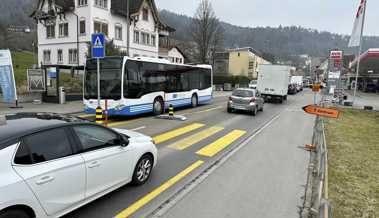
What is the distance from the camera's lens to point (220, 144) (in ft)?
29.9

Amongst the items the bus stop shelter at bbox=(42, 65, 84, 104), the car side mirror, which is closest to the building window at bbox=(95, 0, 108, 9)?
the bus stop shelter at bbox=(42, 65, 84, 104)

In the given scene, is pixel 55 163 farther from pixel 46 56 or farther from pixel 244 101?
pixel 46 56

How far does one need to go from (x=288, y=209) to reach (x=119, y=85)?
9740mm

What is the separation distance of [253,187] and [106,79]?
31.1ft

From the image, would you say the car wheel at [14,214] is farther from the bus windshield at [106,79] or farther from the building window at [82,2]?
the building window at [82,2]

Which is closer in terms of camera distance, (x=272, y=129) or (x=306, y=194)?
(x=306, y=194)

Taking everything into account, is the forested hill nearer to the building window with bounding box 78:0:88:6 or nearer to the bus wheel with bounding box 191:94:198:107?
the building window with bounding box 78:0:88:6

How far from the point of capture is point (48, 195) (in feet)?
11.3

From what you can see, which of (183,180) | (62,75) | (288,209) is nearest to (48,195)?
(183,180)

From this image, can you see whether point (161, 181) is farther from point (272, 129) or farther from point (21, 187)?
point (272, 129)

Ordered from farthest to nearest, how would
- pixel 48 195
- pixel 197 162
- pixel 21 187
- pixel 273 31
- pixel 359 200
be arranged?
pixel 273 31 < pixel 197 162 < pixel 359 200 < pixel 48 195 < pixel 21 187

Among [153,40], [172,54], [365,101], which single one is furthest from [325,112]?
[172,54]

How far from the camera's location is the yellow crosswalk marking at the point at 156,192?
4.34m

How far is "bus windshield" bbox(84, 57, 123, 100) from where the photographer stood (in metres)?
12.6
